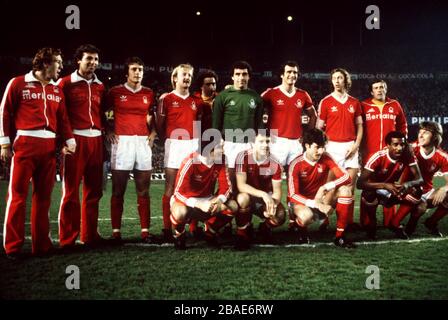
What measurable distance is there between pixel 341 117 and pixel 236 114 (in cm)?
161

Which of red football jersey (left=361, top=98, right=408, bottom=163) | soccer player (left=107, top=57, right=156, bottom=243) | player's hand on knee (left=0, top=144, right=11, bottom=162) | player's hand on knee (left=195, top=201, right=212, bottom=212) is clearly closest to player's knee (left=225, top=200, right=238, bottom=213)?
player's hand on knee (left=195, top=201, right=212, bottom=212)

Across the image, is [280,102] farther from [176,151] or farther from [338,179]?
[176,151]

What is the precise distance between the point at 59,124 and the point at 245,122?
208cm

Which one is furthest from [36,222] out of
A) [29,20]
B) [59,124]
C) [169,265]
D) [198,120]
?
[29,20]

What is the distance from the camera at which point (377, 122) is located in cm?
634

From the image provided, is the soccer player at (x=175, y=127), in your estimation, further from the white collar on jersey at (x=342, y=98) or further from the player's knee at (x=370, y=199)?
the player's knee at (x=370, y=199)

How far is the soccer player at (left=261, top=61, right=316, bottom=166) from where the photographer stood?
5.75 m

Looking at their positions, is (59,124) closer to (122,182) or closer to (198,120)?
(122,182)

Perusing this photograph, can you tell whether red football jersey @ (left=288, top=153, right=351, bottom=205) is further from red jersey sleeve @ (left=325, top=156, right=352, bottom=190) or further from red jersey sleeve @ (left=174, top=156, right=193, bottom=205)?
red jersey sleeve @ (left=174, top=156, right=193, bottom=205)

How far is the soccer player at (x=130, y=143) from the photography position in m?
5.09

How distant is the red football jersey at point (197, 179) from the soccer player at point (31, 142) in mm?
1342

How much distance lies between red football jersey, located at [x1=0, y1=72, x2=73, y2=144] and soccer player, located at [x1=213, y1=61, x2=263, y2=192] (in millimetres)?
1864
